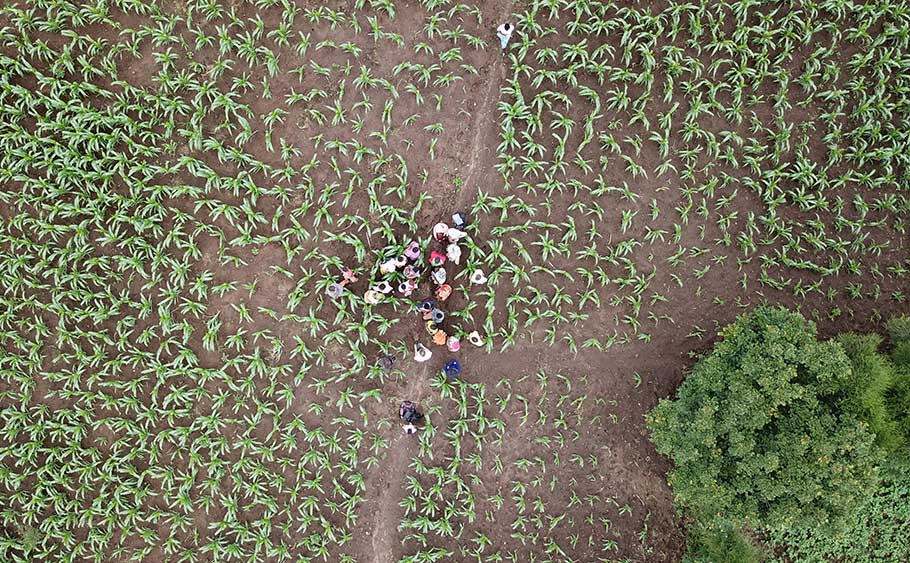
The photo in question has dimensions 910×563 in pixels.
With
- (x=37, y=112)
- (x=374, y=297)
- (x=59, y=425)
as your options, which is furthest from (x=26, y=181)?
(x=374, y=297)

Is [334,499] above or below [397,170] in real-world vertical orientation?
below

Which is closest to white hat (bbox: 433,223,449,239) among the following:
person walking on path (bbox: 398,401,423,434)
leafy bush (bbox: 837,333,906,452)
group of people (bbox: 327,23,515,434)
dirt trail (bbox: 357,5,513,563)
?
group of people (bbox: 327,23,515,434)

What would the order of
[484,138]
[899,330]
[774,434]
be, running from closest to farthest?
[774,434], [899,330], [484,138]

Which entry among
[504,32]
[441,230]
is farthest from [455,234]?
[504,32]

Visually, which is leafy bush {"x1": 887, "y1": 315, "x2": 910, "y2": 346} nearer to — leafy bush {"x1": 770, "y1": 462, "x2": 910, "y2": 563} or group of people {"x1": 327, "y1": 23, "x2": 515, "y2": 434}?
leafy bush {"x1": 770, "y1": 462, "x2": 910, "y2": 563}

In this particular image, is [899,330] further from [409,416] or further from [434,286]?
[409,416]

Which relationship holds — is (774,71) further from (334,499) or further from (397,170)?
(334,499)

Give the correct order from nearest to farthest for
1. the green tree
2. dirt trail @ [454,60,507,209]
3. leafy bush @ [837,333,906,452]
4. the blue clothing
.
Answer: the green tree, leafy bush @ [837,333,906,452], the blue clothing, dirt trail @ [454,60,507,209]
